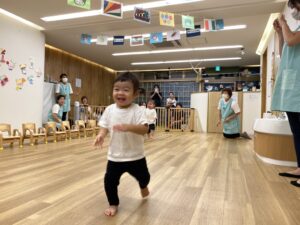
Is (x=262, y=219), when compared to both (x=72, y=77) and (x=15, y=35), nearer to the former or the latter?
(x=15, y=35)

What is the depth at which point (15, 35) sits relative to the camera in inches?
205

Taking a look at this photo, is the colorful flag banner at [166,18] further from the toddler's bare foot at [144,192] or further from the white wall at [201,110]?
the white wall at [201,110]

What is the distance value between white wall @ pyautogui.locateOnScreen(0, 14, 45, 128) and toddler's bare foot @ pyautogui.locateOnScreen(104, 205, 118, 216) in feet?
14.7

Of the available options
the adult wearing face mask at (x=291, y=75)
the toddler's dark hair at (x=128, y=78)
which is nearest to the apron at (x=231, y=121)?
the adult wearing face mask at (x=291, y=75)

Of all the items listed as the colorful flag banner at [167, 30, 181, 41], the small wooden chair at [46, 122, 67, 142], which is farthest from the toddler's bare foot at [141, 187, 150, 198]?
the colorful flag banner at [167, 30, 181, 41]

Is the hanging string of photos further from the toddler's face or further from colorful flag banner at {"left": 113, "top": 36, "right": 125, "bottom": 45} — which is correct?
the toddler's face

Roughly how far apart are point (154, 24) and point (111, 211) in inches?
183

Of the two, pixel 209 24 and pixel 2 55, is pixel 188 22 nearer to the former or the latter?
pixel 209 24

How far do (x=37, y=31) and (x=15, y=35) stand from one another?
2.26ft

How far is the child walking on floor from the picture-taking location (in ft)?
4.89

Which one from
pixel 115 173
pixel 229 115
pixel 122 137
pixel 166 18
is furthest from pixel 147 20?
pixel 115 173

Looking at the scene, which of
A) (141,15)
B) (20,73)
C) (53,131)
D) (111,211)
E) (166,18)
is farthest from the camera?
(20,73)

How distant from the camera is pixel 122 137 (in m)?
1.53

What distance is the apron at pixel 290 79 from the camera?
2.07 meters
